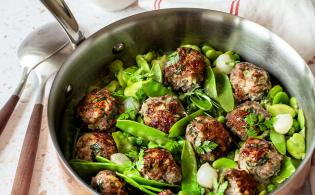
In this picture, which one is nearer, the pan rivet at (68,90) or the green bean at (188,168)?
the green bean at (188,168)

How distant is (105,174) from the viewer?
188 cm

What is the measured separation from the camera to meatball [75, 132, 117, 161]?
6.59 ft

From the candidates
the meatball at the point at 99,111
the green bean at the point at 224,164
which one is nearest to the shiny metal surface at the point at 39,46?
the meatball at the point at 99,111

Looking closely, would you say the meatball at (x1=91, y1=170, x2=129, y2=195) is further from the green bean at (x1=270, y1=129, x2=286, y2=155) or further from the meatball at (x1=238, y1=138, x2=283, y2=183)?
the green bean at (x1=270, y1=129, x2=286, y2=155)

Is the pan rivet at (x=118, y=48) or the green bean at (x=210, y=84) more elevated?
the pan rivet at (x=118, y=48)

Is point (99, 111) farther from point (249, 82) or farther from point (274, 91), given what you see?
point (274, 91)

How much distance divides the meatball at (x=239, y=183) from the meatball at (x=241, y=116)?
9.3 inches

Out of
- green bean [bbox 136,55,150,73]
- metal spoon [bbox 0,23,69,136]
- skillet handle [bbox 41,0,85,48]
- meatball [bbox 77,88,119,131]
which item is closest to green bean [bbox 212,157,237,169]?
meatball [bbox 77,88,119,131]

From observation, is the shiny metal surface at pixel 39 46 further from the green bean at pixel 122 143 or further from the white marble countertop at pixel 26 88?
the green bean at pixel 122 143

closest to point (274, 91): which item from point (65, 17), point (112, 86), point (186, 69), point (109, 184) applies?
point (186, 69)

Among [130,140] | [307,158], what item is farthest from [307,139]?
[130,140]

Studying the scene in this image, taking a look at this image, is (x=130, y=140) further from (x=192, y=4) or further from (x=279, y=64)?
(x=192, y=4)

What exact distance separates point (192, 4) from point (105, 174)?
1.14 metres

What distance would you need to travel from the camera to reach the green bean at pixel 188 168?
1.93 meters
